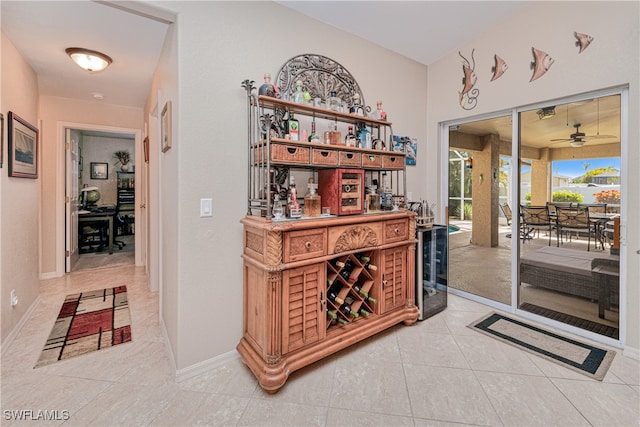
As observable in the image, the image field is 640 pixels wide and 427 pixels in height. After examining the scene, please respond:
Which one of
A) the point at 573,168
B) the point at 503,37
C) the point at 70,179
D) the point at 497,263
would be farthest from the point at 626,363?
the point at 70,179

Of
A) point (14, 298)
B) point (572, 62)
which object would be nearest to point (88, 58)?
point (14, 298)

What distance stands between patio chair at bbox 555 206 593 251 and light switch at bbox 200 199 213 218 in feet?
10.3

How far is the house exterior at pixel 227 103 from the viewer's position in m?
1.92

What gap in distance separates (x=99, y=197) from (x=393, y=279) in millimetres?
6765

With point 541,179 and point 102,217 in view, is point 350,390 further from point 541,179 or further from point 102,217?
point 102,217

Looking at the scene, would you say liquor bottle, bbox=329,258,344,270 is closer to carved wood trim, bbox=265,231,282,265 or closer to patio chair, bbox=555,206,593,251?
carved wood trim, bbox=265,231,282,265

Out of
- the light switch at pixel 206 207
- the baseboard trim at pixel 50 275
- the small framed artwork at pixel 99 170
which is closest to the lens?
the light switch at pixel 206 207

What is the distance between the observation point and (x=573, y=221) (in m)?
2.70

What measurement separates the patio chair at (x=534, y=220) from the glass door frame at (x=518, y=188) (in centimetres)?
7

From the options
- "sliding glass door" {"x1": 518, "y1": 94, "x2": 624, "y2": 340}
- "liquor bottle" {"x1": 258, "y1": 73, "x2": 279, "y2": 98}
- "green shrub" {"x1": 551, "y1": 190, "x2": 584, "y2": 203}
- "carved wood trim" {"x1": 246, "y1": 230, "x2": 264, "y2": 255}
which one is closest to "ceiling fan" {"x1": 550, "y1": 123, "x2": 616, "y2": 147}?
"sliding glass door" {"x1": 518, "y1": 94, "x2": 624, "y2": 340}

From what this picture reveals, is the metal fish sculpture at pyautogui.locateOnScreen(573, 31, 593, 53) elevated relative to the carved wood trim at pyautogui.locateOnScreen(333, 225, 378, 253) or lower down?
elevated

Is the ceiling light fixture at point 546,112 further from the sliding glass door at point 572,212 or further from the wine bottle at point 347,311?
the wine bottle at point 347,311

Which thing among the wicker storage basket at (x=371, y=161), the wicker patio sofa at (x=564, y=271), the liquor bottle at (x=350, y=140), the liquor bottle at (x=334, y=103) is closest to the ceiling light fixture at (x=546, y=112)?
the wicker patio sofa at (x=564, y=271)

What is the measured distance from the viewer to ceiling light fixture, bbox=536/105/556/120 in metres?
2.63
